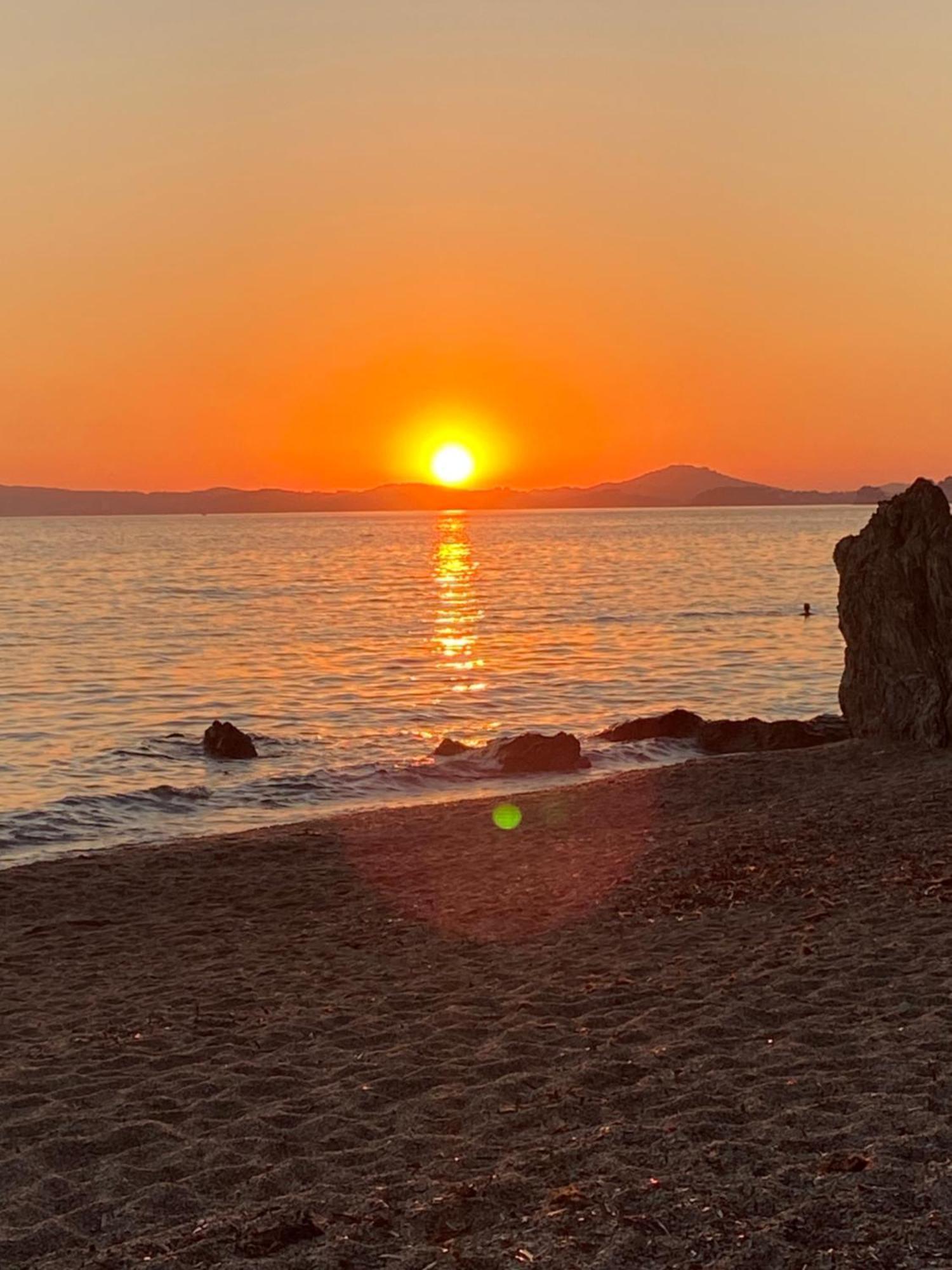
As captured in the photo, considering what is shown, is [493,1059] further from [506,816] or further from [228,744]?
[228,744]

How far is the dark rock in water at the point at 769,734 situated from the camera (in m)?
24.2

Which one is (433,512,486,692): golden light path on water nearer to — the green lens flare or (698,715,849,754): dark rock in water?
(698,715,849,754): dark rock in water

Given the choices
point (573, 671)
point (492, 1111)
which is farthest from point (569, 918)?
point (573, 671)

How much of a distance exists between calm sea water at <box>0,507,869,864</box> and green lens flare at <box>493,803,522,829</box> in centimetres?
318

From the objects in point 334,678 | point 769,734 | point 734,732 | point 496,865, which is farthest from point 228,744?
point 334,678

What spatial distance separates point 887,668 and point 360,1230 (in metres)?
18.3

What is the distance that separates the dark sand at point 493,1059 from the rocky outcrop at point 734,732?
27.8 feet

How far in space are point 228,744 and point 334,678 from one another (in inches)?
554

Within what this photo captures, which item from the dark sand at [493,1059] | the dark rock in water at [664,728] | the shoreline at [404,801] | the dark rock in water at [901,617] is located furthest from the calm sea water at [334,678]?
the dark sand at [493,1059]

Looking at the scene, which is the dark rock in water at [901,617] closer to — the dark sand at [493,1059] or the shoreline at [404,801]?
the shoreline at [404,801]

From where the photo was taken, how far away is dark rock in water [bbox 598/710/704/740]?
27.6 meters

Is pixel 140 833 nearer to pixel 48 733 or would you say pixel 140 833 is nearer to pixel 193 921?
pixel 193 921

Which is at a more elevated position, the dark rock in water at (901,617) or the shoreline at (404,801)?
the dark rock in water at (901,617)

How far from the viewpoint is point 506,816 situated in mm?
19375
